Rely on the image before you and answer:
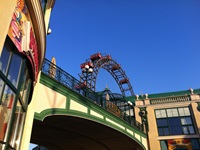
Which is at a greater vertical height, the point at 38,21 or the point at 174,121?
the point at 174,121

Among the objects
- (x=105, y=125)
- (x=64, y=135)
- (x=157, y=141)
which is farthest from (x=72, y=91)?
(x=157, y=141)

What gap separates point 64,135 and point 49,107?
8.01 metres

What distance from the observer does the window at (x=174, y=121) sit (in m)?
23.3

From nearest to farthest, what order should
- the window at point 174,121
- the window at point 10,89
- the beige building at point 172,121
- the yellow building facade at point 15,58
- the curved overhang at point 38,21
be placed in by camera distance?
the yellow building facade at point 15,58 → the window at point 10,89 → the curved overhang at point 38,21 → the beige building at point 172,121 → the window at point 174,121

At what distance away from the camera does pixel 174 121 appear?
78.7 ft

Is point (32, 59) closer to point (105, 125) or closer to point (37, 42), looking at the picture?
point (37, 42)

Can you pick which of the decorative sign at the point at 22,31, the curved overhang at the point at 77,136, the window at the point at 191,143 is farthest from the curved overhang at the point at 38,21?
the window at the point at 191,143

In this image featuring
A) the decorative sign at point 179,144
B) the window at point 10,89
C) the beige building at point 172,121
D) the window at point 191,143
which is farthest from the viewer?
the beige building at point 172,121

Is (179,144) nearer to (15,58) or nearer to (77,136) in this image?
(77,136)

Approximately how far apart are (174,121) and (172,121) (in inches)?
8.6

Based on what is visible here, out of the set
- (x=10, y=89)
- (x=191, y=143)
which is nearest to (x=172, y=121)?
(x=191, y=143)

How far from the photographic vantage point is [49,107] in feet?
31.7

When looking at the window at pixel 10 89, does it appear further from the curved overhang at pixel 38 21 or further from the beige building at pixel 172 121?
the beige building at pixel 172 121

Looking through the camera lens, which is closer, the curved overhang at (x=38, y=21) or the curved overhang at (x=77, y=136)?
the curved overhang at (x=38, y=21)
